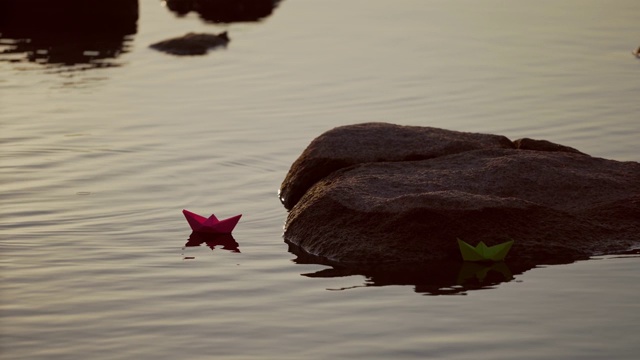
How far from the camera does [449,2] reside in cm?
3002

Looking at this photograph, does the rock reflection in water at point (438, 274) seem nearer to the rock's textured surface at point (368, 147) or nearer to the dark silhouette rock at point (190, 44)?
the rock's textured surface at point (368, 147)

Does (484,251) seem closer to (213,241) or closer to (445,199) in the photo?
(445,199)

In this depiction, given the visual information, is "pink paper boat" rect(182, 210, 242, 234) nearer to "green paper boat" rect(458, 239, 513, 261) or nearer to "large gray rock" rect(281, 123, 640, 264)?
"large gray rock" rect(281, 123, 640, 264)

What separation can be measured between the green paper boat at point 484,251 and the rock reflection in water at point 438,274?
0.22 ft

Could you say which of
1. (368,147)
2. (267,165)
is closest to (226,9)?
(267,165)

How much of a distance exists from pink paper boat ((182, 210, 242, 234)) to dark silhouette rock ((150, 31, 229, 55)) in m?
12.1

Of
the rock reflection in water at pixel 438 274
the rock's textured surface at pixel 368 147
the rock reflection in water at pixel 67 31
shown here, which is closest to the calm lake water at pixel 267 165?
the rock reflection in water at pixel 438 274

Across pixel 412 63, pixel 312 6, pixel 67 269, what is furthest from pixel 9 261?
pixel 312 6

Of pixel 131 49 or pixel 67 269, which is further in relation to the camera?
pixel 131 49

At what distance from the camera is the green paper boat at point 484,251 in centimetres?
1120

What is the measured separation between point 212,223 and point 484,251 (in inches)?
107

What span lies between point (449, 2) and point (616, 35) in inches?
245

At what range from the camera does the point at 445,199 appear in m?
11.6

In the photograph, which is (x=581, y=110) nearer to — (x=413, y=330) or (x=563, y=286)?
(x=563, y=286)
